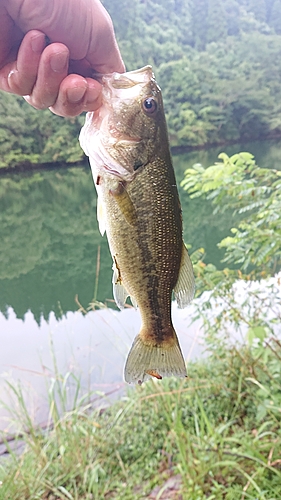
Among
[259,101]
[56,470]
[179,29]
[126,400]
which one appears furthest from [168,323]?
[179,29]

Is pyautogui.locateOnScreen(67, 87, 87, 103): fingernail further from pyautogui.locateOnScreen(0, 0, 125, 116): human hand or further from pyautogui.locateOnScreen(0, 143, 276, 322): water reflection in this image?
pyautogui.locateOnScreen(0, 143, 276, 322): water reflection

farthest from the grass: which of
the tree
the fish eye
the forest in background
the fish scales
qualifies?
the tree

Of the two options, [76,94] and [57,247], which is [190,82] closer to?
[57,247]

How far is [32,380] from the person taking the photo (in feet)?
17.8

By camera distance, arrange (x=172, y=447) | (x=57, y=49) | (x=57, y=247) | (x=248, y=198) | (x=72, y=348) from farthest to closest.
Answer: (x=57, y=247) → (x=72, y=348) → (x=248, y=198) → (x=172, y=447) → (x=57, y=49)

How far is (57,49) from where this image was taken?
1.34 m

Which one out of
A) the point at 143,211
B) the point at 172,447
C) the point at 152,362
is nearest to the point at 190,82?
the point at 172,447

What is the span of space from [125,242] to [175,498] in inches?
84.5

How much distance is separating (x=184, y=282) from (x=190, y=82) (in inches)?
1929

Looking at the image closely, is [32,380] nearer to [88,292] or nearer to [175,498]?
[175,498]

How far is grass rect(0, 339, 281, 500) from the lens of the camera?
265 centimetres

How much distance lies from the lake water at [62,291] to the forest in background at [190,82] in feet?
24.5

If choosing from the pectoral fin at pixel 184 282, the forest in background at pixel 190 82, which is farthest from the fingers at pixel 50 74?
the forest in background at pixel 190 82

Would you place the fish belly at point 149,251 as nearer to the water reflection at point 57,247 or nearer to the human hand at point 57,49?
the human hand at point 57,49
